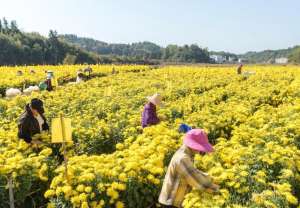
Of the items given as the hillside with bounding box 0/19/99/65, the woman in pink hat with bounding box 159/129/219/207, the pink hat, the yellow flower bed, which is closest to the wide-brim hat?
the yellow flower bed

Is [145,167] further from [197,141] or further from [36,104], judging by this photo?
[36,104]

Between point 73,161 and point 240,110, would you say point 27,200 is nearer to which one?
point 73,161

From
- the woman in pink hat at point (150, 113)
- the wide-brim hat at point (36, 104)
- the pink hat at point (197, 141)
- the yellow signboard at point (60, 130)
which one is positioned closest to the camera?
the pink hat at point (197, 141)

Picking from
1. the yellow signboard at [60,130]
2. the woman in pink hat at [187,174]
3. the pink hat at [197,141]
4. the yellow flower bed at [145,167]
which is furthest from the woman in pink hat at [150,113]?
the pink hat at [197,141]

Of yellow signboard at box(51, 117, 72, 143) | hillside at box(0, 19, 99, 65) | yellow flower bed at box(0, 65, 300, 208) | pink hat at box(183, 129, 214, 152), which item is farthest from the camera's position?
hillside at box(0, 19, 99, 65)

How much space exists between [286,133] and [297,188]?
2264mm

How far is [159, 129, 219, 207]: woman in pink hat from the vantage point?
4598 millimetres

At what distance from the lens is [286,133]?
738cm

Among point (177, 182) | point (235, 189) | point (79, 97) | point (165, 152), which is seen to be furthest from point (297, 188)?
point (79, 97)

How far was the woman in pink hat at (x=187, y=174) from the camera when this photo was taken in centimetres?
460

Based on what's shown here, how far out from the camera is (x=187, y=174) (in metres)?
4.61

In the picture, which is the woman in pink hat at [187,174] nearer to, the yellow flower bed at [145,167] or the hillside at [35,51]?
the yellow flower bed at [145,167]

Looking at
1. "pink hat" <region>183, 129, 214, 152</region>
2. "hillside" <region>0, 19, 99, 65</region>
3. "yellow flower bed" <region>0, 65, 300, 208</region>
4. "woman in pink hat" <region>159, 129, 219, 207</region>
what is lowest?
"hillside" <region>0, 19, 99, 65</region>

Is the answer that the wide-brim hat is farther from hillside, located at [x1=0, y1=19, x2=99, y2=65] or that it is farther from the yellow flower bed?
hillside, located at [x1=0, y1=19, x2=99, y2=65]
